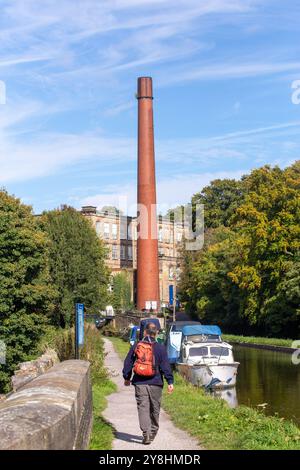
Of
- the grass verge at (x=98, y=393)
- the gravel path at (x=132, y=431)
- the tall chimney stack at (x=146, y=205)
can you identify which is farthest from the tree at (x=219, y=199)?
the gravel path at (x=132, y=431)

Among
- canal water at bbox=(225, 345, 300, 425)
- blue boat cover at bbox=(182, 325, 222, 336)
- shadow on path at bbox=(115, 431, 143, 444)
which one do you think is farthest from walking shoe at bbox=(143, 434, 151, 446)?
blue boat cover at bbox=(182, 325, 222, 336)

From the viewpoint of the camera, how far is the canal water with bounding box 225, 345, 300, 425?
23080 mm

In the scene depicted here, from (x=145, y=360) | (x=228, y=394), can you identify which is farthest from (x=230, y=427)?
(x=228, y=394)

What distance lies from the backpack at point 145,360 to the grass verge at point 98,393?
4.07 feet

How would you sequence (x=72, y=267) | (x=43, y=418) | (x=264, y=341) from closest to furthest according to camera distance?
(x=43, y=418) < (x=264, y=341) < (x=72, y=267)

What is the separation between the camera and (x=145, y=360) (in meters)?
11.4

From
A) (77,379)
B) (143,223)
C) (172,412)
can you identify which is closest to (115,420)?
(172,412)

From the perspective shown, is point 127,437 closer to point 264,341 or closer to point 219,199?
point 264,341

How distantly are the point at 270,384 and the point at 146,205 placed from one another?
47.1 metres

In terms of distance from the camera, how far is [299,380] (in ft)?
100

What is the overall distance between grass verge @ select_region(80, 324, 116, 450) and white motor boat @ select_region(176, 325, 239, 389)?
461 centimetres

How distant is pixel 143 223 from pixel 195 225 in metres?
36.3
